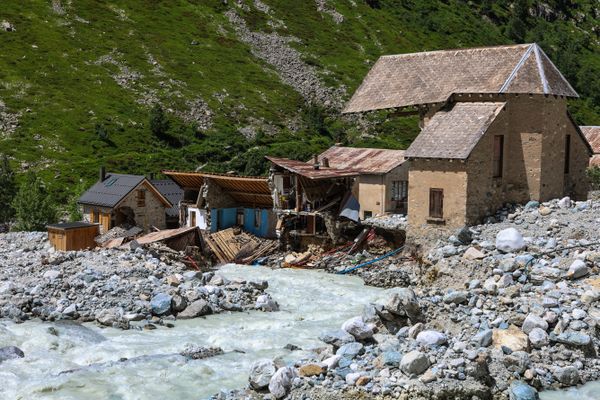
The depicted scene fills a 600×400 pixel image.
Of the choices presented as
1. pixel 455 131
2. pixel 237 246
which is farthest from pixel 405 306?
pixel 237 246

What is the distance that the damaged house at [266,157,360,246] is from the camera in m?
41.5

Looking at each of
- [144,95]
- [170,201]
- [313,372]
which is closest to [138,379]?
[313,372]

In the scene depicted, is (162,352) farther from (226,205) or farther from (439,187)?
(226,205)

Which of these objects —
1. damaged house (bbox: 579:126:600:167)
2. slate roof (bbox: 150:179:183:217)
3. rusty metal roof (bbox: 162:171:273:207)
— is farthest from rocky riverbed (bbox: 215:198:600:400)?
damaged house (bbox: 579:126:600:167)

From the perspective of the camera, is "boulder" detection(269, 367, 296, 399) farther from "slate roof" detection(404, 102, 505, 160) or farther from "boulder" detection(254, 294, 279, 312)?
"slate roof" detection(404, 102, 505, 160)

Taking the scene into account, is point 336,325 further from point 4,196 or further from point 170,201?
point 4,196

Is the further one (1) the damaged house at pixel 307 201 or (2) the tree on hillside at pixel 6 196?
(2) the tree on hillside at pixel 6 196

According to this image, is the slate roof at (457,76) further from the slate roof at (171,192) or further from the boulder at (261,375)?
the boulder at (261,375)

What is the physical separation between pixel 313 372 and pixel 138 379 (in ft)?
16.8

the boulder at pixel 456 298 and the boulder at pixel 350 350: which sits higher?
the boulder at pixel 456 298

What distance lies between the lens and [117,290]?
2891 cm

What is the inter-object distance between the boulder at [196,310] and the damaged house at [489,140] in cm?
1175

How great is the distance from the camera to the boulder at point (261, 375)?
18.0 meters

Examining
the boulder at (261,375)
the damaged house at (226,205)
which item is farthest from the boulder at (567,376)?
the damaged house at (226,205)
